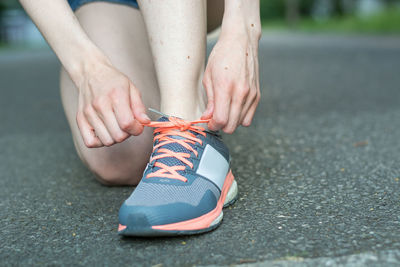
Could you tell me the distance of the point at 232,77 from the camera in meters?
1.11

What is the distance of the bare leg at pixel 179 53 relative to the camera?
1.23 metres

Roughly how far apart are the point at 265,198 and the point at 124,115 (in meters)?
0.47

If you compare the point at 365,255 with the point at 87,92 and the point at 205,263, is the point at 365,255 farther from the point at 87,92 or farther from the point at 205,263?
the point at 87,92

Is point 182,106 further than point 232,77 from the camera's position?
Yes

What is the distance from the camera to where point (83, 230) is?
1139mm

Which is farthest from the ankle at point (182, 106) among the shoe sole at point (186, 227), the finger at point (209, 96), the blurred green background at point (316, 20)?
the blurred green background at point (316, 20)

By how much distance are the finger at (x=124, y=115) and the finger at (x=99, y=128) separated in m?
0.05

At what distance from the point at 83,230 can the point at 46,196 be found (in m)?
0.37

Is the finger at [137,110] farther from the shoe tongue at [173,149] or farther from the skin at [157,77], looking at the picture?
the shoe tongue at [173,149]

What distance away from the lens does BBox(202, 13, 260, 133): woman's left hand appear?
1.09 metres

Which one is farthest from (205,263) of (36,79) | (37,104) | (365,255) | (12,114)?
(36,79)

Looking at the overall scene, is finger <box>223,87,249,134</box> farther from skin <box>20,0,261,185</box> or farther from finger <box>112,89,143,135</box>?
finger <box>112,89,143,135</box>

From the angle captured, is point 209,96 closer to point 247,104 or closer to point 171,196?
point 247,104

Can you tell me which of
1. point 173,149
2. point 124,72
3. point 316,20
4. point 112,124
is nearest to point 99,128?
point 112,124
